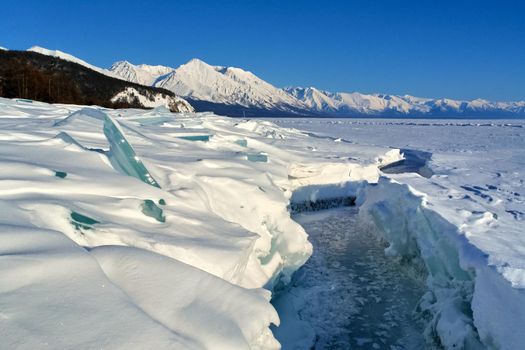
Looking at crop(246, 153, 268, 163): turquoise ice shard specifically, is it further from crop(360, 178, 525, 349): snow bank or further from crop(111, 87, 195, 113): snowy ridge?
crop(111, 87, 195, 113): snowy ridge

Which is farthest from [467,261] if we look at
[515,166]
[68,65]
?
[68,65]

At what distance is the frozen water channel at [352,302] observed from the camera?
367 cm

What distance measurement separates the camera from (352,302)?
4355mm

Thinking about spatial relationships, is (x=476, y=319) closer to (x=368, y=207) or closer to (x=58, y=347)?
(x=58, y=347)

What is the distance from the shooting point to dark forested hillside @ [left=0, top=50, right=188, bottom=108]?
32250mm

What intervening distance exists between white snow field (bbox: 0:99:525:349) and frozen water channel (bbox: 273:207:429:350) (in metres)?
0.14

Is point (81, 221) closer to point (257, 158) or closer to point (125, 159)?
point (125, 159)

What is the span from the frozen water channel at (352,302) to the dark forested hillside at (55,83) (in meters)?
32.4

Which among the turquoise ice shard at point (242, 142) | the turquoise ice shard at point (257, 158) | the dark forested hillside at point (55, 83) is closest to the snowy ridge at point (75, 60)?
the dark forested hillside at point (55, 83)

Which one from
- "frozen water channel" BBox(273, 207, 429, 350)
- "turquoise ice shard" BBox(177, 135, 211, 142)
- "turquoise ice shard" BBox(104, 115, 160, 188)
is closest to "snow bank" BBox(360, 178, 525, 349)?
"frozen water channel" BBox(273, 207, 429, 350)

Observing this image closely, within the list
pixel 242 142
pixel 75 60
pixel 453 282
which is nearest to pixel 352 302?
pixel 453 282

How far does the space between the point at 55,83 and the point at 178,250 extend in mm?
39022

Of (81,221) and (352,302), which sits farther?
(352,302)

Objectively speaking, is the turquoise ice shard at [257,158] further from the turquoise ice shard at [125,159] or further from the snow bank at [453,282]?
the turquoise ice shard at [125,159]
